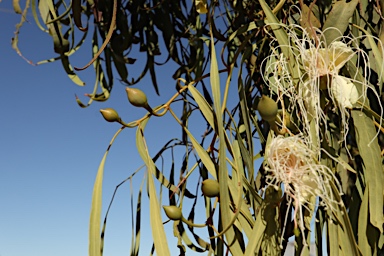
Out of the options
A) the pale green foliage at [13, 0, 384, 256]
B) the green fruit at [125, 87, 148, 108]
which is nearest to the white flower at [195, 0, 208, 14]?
the pale green foliage at [13, 0, 384, 256]

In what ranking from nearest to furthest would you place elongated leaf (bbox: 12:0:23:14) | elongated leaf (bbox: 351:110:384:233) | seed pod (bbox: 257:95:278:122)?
seed pod (bbox: 257:95:278:122), elongated leaf (bbox: 351:110:384:233), elongated leaf (bbox: 12:0:23:14)

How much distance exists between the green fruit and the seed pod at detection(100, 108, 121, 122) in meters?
0.02

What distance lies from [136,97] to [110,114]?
0.03 meters

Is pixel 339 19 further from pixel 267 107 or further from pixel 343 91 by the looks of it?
pixel 267 107

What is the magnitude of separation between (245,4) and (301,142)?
61 cm

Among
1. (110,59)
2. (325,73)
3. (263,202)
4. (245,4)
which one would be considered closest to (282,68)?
(325,73)

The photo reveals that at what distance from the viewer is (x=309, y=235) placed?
0.65 meters

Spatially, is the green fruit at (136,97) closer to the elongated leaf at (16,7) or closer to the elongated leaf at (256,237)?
the elongated leaf at (256,237)

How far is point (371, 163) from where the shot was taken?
676 millimetres

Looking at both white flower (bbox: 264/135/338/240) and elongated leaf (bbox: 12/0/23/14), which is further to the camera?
elongated leaf (bbox: 12/0/23/14)

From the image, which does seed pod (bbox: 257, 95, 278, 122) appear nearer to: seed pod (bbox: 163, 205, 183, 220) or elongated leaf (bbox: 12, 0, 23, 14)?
seed pod (bbox: 163, 205, 183, 220)

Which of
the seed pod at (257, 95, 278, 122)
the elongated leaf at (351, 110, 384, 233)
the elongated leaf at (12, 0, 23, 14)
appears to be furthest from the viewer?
the elongated leaf at (12, 0, 23, 14)

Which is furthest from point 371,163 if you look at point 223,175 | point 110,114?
point 110,114

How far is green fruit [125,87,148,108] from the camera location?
610 mm
